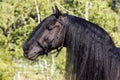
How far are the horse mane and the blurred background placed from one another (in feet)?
12.2

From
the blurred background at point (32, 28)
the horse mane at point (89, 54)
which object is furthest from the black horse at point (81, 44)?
the blurred background at point (32, 28)

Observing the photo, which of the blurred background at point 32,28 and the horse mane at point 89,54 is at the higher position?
the horse mane at point 89,54

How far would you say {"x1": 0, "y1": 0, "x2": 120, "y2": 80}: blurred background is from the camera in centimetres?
851

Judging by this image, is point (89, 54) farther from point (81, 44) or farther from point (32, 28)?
point (32, 28)

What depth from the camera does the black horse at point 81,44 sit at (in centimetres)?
351

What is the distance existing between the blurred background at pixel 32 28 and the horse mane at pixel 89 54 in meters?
3.71

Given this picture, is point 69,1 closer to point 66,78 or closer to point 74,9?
point 74,9

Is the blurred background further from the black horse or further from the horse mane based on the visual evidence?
the horse mane

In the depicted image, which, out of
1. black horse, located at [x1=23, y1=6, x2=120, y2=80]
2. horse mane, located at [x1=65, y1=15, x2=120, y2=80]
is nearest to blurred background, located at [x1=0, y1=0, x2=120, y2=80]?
black horse, located at [x1=23, y1=6, x2=120, y2=80]

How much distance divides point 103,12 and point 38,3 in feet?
7.94

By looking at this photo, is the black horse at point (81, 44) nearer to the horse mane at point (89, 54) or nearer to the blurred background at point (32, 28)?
the horse mane at point (89, 54)

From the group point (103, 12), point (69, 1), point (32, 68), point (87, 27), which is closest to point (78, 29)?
point (87, 27)

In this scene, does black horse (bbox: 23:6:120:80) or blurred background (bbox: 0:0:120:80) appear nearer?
black horse (bbox: 23:6:120:80)

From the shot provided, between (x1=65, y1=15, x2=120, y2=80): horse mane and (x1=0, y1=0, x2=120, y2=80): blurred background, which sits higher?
(x1=65, y1=15, x2=120, y2=80): horse mane
